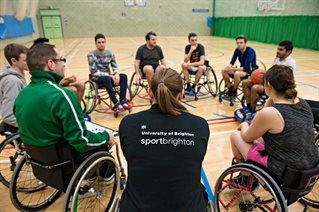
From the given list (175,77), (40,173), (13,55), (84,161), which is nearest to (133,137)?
(175,77)

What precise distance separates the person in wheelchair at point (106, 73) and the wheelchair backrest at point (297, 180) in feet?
8.16

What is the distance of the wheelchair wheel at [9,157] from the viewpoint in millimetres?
1749

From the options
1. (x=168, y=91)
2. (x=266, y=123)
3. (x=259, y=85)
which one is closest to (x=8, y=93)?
(x=168, y=91)

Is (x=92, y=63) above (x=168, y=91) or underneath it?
underneath

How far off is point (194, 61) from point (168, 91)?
3.38 meters

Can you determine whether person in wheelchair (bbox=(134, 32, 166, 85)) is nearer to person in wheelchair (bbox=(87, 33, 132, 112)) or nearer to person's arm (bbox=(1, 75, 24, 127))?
person in wheelchair (bbox=(87, 33, 132, 112))

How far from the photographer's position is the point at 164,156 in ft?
3.18

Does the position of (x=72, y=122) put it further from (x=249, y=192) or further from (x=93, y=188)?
(x=249, y=192)

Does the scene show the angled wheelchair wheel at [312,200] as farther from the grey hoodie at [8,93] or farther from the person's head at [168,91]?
the grey hoodie at [8,93]

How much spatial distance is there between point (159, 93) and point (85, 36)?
17206mm

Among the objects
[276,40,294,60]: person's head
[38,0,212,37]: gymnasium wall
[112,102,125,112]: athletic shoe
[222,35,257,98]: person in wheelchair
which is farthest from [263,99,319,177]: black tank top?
[38,0,212,37]: gymnasium wall

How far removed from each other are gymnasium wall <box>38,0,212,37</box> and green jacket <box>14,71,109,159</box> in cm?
1648

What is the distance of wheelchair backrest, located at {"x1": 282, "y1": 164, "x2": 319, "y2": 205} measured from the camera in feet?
4.10

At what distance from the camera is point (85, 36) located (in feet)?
54.6
